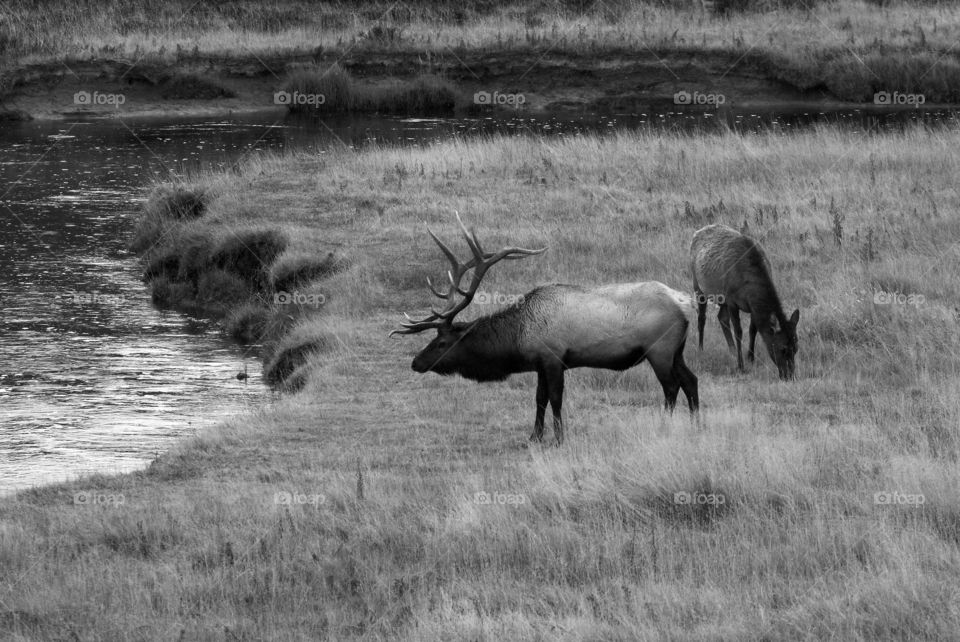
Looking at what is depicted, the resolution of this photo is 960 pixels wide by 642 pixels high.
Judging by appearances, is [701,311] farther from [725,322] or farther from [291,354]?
[291,354]

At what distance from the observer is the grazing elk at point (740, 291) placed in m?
12.4

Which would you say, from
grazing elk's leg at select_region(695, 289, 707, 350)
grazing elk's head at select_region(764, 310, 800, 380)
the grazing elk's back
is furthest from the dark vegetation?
grazing elk's head at select_region(764, 310, 800, 380)

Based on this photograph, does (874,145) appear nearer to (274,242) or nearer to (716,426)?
(274,242)

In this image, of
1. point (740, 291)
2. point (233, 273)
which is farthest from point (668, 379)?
point (233, 273)

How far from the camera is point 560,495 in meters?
8.98

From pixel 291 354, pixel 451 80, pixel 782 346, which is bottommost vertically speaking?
pixel 451 80

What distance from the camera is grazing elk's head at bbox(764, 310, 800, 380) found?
12.4m

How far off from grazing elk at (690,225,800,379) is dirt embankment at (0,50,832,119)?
84.0 ft

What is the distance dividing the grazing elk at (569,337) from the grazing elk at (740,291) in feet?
5.88

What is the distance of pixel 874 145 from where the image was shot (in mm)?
24297

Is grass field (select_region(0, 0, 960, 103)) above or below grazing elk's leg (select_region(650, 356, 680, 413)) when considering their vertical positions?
below

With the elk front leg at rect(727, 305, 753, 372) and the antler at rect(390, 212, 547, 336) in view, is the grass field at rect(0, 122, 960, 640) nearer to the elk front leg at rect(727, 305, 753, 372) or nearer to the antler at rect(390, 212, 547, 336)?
the elk front leg at rect(727, 305, 753, 372)

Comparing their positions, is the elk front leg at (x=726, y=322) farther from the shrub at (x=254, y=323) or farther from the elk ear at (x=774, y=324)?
the shrub at (x=254, y=323)

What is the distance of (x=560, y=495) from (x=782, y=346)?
13.7 ft
